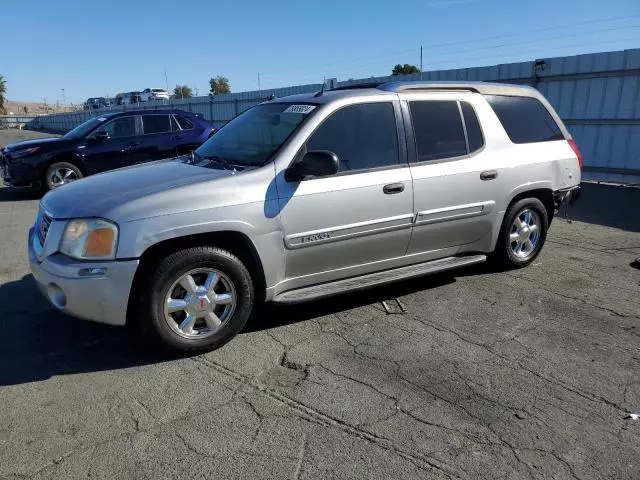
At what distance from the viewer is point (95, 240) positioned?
3.45 metres

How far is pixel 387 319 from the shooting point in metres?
4.40

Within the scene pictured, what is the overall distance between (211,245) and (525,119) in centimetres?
362

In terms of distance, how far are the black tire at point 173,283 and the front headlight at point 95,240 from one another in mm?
335

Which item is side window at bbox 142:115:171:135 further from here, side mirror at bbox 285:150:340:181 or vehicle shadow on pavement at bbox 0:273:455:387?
side mirror at bbox 285:150:340:181

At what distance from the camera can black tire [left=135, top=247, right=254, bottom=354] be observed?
3535 mm

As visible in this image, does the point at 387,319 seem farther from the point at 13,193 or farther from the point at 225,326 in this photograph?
the point at 13,193

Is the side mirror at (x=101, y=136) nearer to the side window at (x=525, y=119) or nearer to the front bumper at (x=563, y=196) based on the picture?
the side window at (x=525, y=119)

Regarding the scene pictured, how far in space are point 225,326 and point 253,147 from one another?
1507 mm

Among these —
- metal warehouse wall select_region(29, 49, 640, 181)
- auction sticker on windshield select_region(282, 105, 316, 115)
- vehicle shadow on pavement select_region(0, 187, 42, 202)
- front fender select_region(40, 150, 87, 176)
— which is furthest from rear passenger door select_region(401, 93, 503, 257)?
vehicle shadow on pavement select_region(0, 187, 42, 202)

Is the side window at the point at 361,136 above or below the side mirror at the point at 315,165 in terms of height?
above

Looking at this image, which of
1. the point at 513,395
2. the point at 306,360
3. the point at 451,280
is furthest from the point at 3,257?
the point at 513,395

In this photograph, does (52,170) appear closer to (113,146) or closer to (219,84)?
(113,146)

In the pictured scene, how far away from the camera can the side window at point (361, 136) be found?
13.8 feet

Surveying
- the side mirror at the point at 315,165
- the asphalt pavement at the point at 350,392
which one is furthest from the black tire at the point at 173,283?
the side mirror at the point at 315,165
